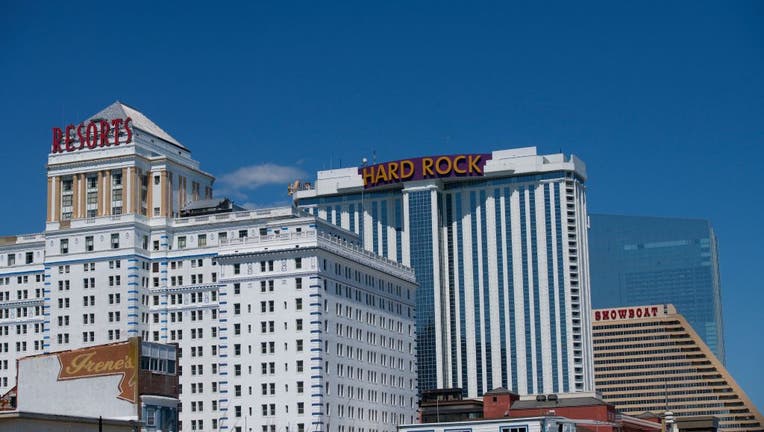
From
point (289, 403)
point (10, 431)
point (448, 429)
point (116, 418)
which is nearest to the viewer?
point (10, 431)

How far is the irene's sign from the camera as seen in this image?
165 meters

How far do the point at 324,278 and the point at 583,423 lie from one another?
4406cm

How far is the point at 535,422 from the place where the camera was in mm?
171125

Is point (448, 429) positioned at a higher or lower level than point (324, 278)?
lower

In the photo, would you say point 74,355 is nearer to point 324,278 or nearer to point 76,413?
point 76,413

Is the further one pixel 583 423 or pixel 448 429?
pixel 583 423

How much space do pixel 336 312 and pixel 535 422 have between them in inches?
1587

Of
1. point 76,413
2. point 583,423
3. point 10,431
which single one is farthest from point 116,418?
point 583,423

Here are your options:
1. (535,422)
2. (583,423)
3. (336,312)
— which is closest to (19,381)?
(336,312)

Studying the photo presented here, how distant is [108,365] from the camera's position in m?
166

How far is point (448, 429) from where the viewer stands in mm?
177625

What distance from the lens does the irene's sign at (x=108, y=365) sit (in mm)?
165250

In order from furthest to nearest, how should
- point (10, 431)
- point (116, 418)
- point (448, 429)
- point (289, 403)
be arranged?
point (289, 403) < point (448, 429) < point (116, 418) < point (10, 431)

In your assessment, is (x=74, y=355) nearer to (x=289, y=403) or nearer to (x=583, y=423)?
(x=289, y=403)
